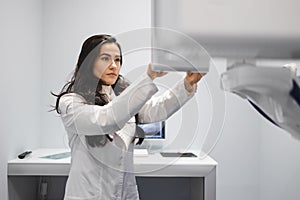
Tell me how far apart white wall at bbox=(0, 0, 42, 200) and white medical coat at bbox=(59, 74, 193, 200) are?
62 cm

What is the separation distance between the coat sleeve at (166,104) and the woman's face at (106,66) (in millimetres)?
120

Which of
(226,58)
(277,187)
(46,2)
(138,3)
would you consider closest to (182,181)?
(277,187)

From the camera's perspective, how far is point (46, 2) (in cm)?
227

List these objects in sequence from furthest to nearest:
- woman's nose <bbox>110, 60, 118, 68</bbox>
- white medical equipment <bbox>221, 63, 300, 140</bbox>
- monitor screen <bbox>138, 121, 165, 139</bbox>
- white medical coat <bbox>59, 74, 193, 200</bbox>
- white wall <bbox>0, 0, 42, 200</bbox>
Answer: white wall <bbox>0, 0, 42, 200</bbox> < monitor screen <bbox>138, 121, 165, 139</bbox> < woman's nose <bbox>110, 60, 118, 68</bbox> < white medical coat <bbox>59, 74, 193, 200</bbox> < white medical equipment <bbox>221, 63, 300, 140</bbox>

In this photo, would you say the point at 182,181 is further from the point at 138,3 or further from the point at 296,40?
the point at 296,40

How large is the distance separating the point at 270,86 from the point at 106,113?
536 mm

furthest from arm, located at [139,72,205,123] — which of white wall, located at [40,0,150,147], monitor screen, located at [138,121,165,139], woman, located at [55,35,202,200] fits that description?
white wall, located at [40,0,150,147]

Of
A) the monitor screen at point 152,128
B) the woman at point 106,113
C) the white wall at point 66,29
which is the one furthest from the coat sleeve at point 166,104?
the white wall at point 66,29

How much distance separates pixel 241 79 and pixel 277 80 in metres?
0.03

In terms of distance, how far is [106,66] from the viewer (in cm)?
87

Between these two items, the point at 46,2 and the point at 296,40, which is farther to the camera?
the point at 46,2

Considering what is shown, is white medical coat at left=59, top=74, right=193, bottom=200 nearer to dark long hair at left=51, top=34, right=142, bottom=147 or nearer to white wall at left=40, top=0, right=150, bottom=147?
dark long hair at left=51, top=34, right=142, bottom=147

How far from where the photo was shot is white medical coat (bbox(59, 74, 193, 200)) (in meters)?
0.70

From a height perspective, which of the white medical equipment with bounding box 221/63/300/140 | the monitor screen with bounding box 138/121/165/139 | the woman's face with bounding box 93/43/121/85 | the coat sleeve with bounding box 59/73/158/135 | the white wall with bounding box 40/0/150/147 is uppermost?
the white wall with bounding box 40/0/150/147
